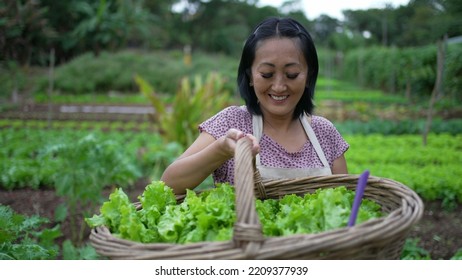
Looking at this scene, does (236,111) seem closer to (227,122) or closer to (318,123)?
(227,122)

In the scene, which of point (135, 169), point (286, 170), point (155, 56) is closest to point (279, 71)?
point (286, 170)

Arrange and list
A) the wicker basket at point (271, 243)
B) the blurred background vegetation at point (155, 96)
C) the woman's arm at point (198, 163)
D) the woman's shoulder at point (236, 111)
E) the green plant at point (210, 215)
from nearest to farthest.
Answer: the wicker basket at point (271, 243) < the green plant at point (210, 215) < the woman's arm at point (198, 163) < the woman's shoulder at point (236, 111) < the blurred background vegetation at point (155, 96)

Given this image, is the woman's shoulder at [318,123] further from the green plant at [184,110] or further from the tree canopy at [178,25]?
the green plant at [184,110]

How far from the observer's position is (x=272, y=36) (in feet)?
6.10

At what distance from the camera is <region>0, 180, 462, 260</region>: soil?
4109 millimetres

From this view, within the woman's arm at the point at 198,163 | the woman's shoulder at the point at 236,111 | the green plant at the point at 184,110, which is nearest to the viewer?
the woman's arm at the point at 198,163

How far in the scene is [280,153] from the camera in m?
2.08

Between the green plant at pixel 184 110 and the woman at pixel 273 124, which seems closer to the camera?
Result: the woman at pixel 273 124

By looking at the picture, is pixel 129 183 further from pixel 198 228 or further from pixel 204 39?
pixel 204 39

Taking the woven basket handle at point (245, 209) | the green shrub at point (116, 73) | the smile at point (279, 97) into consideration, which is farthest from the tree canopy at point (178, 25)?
the woven basket handle at point (245, 209)

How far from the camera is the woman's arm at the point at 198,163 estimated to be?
1.65m

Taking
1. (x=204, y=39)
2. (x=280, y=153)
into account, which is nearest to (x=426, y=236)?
(x=280, y=153)

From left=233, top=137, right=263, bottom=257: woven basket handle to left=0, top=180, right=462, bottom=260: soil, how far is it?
2.63m

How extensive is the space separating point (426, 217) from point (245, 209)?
4366 millimetres
